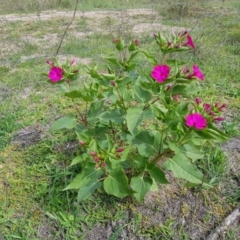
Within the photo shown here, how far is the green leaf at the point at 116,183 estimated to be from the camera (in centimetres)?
148

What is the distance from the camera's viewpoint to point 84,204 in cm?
187

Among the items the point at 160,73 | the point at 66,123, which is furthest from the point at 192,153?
the point at 66,123

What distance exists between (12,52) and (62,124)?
3518mm

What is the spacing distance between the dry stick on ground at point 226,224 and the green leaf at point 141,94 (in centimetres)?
86

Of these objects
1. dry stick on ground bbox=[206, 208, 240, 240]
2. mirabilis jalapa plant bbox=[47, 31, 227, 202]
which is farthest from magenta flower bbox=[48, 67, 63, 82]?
dry stick on ground bbox=[206, 208, 240, 240]

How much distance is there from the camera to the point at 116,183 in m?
1.50

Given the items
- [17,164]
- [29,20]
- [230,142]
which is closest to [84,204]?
[17,164]

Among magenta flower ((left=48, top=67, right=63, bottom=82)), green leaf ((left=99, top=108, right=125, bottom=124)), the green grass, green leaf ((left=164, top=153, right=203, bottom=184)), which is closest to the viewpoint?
green leaf ((left=164, top=153, right=203, bottom=184))

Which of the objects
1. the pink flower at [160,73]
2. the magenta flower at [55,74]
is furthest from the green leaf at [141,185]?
the magenta flower at [55,74]

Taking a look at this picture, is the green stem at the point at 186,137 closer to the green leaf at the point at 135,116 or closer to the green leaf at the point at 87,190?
the green leaf at the point at 135,116

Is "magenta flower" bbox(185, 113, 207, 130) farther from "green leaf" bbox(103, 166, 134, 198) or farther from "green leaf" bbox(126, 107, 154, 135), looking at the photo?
"green leaf" bbox(103, 166, 134, 198)

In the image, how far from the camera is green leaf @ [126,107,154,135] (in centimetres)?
147

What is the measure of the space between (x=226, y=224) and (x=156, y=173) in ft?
1.92

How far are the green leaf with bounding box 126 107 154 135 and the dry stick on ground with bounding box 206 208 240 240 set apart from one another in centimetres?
79
